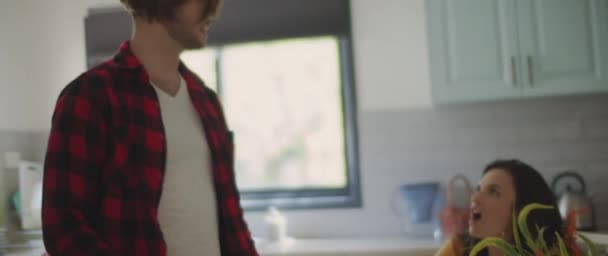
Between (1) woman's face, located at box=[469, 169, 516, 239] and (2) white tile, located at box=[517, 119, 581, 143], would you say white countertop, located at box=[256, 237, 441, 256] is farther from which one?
(1) woman's face, located at box=[469, 169, 516, 239]

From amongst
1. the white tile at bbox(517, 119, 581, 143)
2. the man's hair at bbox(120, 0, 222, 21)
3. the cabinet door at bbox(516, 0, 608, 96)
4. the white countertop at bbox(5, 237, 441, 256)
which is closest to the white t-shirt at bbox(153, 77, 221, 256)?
the man's hair at bbox(120, 0, 222, 21)

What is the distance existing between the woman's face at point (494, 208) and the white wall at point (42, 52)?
8.04 ft

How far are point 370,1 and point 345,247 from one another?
4.05 ft

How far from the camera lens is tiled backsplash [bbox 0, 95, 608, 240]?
10.1ft

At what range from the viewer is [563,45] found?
2.74 meters

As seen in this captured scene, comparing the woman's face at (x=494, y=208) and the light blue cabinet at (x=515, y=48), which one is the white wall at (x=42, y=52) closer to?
the light blue cabinet at (x=515, y=48)

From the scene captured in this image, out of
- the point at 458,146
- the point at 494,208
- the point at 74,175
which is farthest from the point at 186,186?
the point at 458,146

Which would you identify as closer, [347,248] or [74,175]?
[74,175]

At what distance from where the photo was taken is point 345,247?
2.90 metres

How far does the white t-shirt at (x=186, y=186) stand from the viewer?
44.9 inches

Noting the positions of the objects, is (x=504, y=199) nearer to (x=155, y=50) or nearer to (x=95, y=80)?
(x=155, y=50)

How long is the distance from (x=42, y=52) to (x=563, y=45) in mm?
2678

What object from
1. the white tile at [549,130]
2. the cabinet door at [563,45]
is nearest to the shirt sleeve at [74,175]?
the cabinet door at [563,45]

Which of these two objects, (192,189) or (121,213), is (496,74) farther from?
(121,213)
